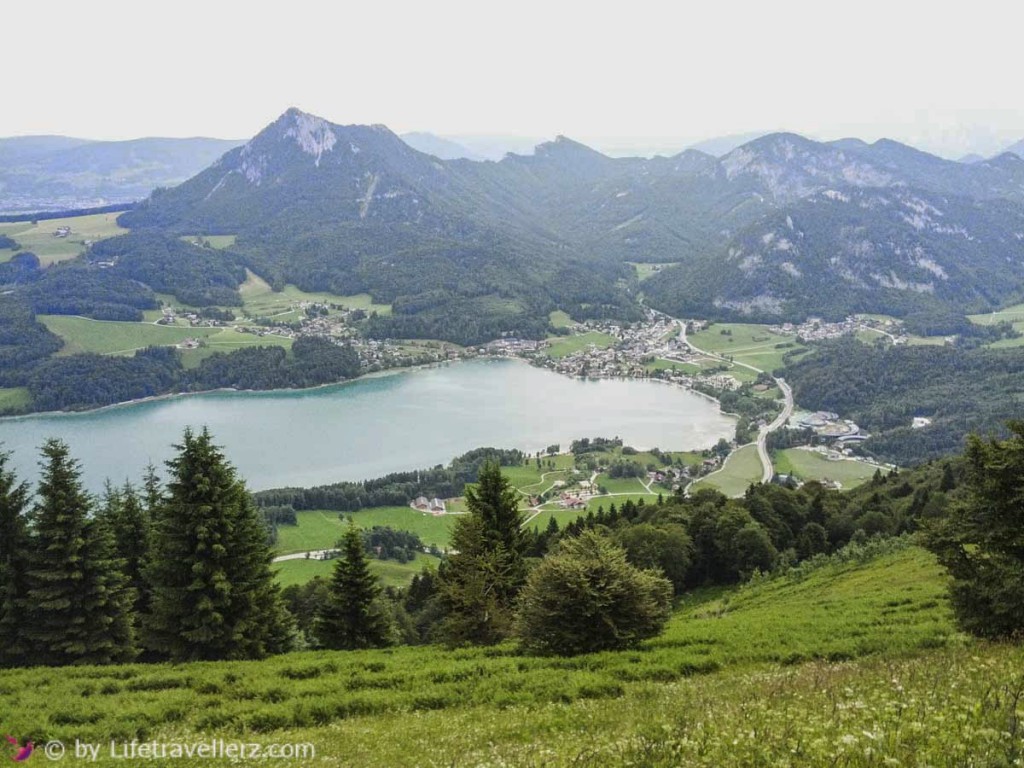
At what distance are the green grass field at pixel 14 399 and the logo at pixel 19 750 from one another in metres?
135

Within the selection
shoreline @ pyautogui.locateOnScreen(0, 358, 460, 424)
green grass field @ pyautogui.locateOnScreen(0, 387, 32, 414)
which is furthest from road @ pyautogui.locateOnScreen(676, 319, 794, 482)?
green grass field @ pyautogui.locateOnScreen(0, 387, 32, 414)

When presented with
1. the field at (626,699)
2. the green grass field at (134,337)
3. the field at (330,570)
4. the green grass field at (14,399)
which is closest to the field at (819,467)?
the field at (330,570)

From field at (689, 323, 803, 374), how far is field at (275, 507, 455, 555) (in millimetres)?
88271

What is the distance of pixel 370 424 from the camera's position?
115 meters

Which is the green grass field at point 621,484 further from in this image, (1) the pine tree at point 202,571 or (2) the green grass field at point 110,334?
(2) the green grass field at point 110,334

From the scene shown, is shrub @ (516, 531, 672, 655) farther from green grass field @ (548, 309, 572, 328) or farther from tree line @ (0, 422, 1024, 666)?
green grass field @ (548, 309, 572, 328)

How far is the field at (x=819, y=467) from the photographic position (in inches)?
3324

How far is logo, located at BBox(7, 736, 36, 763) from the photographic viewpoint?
9.54 metres

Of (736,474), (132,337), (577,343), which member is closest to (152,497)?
(736,474)

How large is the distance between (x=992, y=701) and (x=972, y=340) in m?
181

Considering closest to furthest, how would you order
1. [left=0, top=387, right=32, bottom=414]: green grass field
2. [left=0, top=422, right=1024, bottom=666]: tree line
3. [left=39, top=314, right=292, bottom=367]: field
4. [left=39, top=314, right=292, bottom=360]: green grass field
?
[left=0, top=422, right=1024, bottom=666]: tree line
[left=0, top=387, right=32, bottom=414]: green grass field
[left=39, top=314, right=292, bottom=360]: green grass field
[left=39, top=314, right=292, bottom=367]: field

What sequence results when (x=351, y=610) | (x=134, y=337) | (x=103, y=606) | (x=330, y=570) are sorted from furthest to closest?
(x=134, y=337), (x=330, y=570), (x=351, y=610), (x=103, y=606)

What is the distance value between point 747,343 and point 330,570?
13384 centimetres

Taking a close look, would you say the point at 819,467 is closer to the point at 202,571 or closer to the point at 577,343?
the point at 202,571
